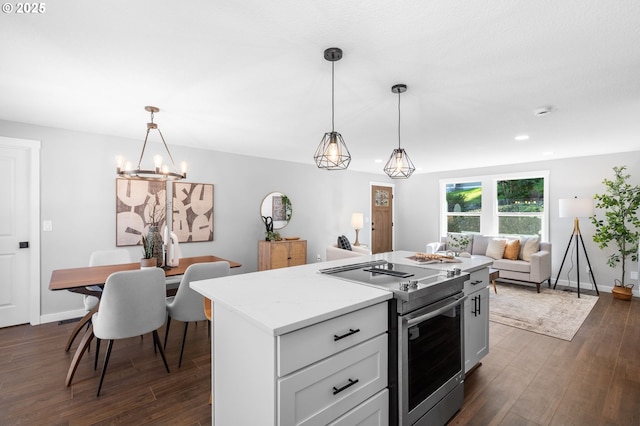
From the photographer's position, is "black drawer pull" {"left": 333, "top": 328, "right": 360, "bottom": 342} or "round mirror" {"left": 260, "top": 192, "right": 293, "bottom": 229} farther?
"round mirror" {"left": 260, "top": 192, "right": 293, "bottom": 229}

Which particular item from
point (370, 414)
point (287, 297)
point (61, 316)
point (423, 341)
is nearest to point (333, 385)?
point (370, 414)

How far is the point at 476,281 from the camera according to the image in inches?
93.5

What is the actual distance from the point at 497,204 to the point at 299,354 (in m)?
6.30

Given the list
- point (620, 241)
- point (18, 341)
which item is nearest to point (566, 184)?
point (620, 241)

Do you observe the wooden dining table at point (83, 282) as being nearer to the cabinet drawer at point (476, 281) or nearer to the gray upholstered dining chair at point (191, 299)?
the gray upholstered dining chair at point (191, 299)

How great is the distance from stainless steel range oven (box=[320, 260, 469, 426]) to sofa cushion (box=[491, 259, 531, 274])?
3799 mm

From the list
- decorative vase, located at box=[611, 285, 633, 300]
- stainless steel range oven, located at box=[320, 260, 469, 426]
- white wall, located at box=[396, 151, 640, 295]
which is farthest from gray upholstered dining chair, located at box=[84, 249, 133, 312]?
decorative vase, located at box=[611, 285, 633, 300]

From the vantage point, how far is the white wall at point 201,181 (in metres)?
3.59

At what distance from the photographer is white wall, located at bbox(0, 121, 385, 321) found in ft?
11.8

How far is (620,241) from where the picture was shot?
4629 millimetres

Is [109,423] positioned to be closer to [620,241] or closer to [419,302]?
[419,302]

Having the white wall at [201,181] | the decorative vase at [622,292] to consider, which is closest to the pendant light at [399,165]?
the white wall at [201,181]

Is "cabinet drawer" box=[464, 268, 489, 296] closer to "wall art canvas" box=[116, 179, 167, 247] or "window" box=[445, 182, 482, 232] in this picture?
"wall art canvas" box=[116, 179, 167, 247]

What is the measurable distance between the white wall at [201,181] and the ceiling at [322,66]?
12.4 inches
